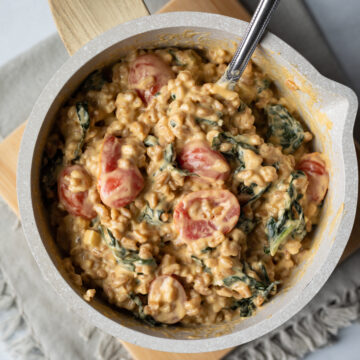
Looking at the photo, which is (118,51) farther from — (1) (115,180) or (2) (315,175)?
(2) (315,175)

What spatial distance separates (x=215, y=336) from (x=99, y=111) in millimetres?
1165

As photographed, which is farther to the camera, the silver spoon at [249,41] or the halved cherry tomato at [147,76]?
the halved cherry tomato at [147,76]

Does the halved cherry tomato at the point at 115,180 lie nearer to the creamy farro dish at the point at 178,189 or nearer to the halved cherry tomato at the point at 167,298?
the creamy farro dish at the point at 178,189

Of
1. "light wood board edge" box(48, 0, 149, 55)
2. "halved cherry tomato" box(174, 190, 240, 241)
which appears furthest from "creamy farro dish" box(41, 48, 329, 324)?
"light wood board edge" box(48, 0, 149, 55)

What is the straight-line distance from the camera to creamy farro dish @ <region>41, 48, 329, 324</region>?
2.04 meters

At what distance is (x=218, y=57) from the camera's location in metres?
2.28

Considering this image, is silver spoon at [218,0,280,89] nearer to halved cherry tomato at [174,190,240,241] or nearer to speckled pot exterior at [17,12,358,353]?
speckled pot exterior at [17,12,358,353]

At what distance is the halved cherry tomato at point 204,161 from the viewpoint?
203 cm

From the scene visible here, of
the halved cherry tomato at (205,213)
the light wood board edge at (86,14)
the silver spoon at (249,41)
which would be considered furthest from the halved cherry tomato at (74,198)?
the silver spoon at (249,41)

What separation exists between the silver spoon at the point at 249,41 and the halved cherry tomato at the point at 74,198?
30.4 inches

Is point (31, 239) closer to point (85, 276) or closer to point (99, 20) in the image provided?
point (85, 276)

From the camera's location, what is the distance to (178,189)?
2.10 m

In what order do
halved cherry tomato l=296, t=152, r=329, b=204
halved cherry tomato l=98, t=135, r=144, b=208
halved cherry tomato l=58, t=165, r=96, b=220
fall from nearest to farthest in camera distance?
halved cherry tomato l=98, t=135, r=144, b=208, halved cherry tomato l=58, t=165, r=96, b=220, halved cherry tomato l=296, t=152, r=329, b=204

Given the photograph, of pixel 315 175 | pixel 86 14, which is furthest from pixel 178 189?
pixel 86 14
